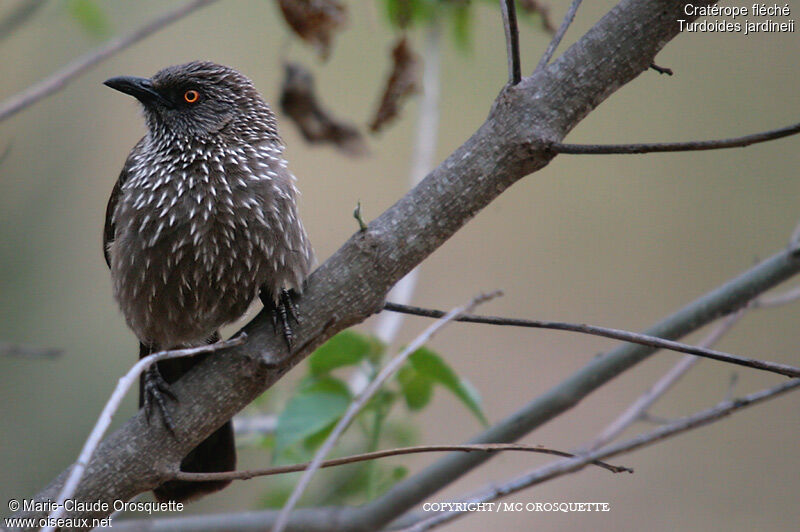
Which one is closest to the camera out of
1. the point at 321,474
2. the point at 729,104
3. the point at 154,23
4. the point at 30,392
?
the point at 154,23

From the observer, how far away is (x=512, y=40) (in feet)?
6.57

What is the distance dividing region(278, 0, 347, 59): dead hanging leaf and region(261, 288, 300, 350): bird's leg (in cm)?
126

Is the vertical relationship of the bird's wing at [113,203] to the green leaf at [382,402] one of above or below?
above

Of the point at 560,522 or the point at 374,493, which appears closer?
the point at 374,493

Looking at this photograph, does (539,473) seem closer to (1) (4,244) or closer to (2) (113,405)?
(2) (113,405)

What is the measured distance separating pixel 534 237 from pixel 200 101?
3.72m

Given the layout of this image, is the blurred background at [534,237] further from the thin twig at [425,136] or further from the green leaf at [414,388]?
the green leaf at [414,388]

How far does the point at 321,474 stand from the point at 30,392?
8.25ft

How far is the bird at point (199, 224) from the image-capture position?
9.07 feet

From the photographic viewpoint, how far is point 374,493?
3016 mm

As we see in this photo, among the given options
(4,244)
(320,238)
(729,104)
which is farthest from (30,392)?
(729,104)

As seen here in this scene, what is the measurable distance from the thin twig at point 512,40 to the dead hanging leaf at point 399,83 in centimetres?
128

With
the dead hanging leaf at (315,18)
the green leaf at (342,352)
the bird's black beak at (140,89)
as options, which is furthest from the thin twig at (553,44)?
the bird's black beak at (140,89)

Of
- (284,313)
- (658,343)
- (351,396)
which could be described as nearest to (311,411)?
(351,396)
